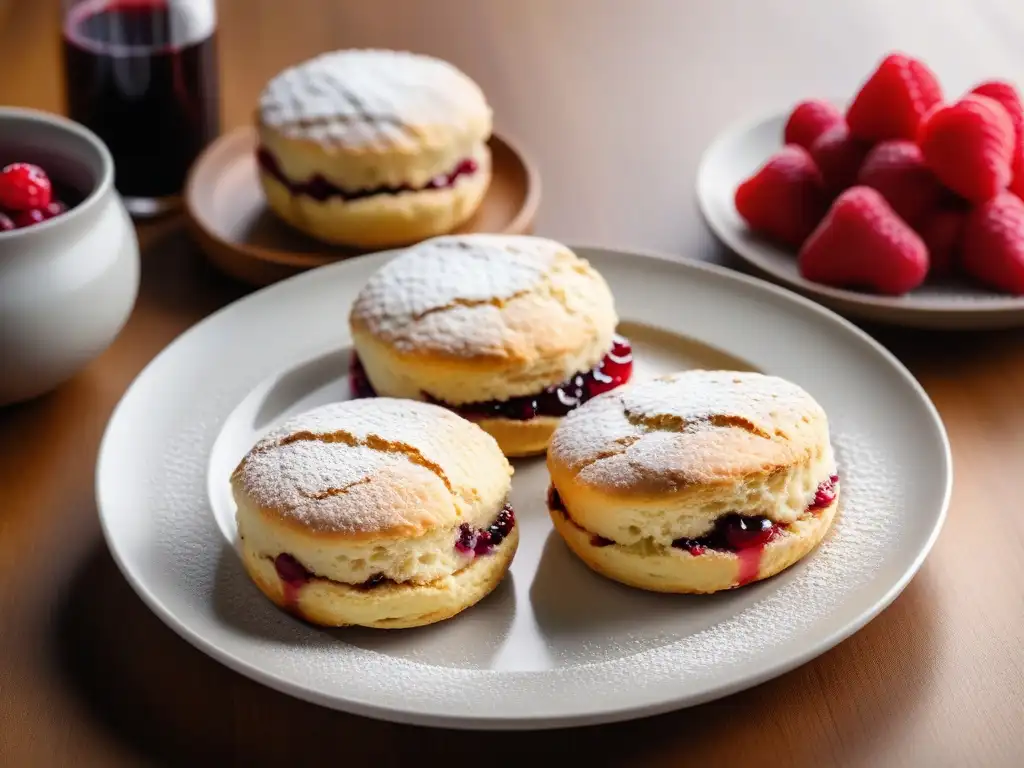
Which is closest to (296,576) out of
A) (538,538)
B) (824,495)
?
(538,538)

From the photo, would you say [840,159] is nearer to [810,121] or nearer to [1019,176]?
[810,121]

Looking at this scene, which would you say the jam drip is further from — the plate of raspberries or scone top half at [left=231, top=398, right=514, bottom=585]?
the plate of raspberries

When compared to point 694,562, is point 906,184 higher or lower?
higher

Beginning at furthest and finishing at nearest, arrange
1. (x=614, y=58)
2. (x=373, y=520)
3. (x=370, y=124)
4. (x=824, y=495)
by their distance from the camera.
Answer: (x=614, y=58)
(x=370, y=124)
(x=824, y=495)
(x=373, y=520)

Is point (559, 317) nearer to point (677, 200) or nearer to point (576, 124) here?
point (677, 200)

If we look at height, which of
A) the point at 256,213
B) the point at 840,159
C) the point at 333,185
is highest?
the point at 840,159

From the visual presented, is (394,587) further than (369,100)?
No
